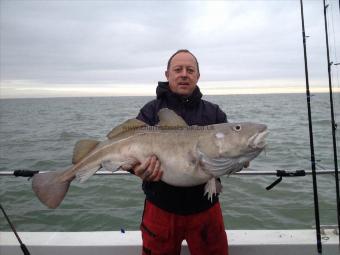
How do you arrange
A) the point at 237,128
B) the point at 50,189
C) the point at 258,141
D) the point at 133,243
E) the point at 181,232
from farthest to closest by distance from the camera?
the point at 133,243
the point at 181,232
the point at 50,189
the point at 237,128
the point at 258,141

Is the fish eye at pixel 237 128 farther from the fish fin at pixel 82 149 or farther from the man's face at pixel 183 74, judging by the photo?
the fish fin at pixel 82 149

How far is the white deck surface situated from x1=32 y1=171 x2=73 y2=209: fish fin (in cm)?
127

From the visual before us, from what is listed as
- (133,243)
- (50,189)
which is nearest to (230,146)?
(50,189)

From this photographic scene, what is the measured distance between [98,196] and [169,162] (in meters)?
7.22

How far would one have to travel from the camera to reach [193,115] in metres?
3.46

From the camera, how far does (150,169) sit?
2.85 m

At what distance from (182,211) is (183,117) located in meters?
0.95

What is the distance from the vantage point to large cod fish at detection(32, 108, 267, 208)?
109 inches

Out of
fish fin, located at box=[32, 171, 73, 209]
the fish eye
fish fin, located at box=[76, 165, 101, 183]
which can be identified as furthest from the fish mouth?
fish fin, located at box=[32, 171, 73, 209]

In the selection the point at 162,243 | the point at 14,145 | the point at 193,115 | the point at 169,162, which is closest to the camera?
the point at 169,162

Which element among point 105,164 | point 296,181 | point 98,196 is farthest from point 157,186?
point 296,181

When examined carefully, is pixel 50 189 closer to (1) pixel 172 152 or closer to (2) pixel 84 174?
(2) pixel 84 174

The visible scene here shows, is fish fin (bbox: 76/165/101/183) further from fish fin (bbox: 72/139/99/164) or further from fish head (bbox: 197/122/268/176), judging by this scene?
fish head (bbox: 197/122/268/176)

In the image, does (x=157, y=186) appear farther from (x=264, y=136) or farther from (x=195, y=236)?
(x=264, y=136)
